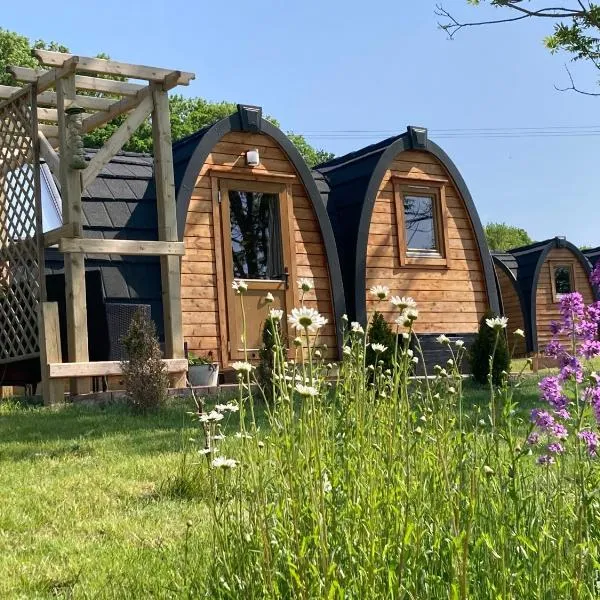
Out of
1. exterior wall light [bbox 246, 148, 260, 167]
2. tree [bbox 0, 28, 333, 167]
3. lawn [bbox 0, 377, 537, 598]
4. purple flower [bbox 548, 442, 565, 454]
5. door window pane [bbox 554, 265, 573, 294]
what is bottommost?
lawn [bbox 0, 377, 537, 598]

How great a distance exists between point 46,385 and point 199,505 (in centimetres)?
510

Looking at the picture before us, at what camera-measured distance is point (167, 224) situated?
10.2 m

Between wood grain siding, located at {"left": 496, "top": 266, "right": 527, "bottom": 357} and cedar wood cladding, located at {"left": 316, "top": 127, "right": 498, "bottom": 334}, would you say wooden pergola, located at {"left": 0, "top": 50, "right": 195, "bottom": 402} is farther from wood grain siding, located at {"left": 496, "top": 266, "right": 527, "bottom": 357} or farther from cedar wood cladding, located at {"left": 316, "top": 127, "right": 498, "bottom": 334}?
wood grain siding, located at {"left": 496, "top": 266, "right": 527, "bottom": 357}

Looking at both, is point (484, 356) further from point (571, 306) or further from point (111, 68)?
point (571, 306)

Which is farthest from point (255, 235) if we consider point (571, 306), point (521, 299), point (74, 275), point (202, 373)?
point (521, 299)

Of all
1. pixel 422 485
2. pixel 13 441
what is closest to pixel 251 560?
pixel 422 485

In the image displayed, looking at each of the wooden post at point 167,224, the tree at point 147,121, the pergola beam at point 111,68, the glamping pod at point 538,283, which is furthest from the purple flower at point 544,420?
the tree at point 147,121

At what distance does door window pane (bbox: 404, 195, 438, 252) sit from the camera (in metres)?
14.1

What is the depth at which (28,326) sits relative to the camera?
9875 millimetres

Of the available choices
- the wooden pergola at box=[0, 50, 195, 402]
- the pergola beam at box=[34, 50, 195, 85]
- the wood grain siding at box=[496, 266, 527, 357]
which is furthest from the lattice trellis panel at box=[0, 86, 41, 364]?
the wood grain siding at box=[496, 266, 527, 357]

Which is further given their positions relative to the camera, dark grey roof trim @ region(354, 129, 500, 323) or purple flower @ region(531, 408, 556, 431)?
dark grey roof trim @ region(354, 129, 500, 323)

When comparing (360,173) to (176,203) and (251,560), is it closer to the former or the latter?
(176,203)

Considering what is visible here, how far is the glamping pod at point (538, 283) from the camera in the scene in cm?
2239

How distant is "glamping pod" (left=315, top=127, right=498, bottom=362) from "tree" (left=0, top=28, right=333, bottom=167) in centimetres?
1404
